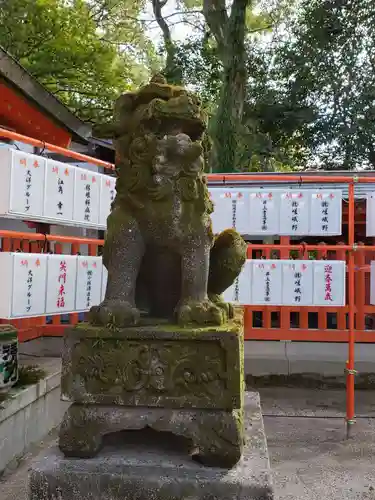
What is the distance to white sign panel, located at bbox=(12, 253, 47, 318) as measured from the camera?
2.85 meters

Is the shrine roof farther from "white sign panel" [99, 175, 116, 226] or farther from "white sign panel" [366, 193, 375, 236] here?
"white sign panel" [366, 193, 375, 236]

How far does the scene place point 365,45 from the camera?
12609mm

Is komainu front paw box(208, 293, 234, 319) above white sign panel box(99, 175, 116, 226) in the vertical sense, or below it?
below

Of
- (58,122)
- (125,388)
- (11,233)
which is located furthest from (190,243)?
(58,122)

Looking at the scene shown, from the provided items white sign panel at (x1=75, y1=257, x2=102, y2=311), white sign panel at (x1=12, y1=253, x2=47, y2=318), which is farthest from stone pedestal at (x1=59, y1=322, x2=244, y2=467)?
white sign panel at (x1=75, y1=257, x2=102, y2=311)

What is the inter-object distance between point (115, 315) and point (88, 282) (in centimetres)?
175

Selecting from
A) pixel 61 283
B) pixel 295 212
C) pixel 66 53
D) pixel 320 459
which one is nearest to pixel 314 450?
pixel 320 459

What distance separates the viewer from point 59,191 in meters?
3.16

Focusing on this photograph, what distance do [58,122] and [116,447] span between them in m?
4.58

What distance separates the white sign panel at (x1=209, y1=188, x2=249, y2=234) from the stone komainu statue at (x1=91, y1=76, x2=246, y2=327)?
1.95 meters

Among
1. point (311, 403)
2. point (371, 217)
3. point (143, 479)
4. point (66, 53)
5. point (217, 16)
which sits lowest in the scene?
point (311, 403)

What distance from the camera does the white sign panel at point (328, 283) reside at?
13.1ft

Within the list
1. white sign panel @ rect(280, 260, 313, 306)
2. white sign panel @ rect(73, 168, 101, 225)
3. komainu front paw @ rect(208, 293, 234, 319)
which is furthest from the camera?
white sign panel @ rect(280, 260, 313, 306)

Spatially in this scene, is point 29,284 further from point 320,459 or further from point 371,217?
point 371,217
